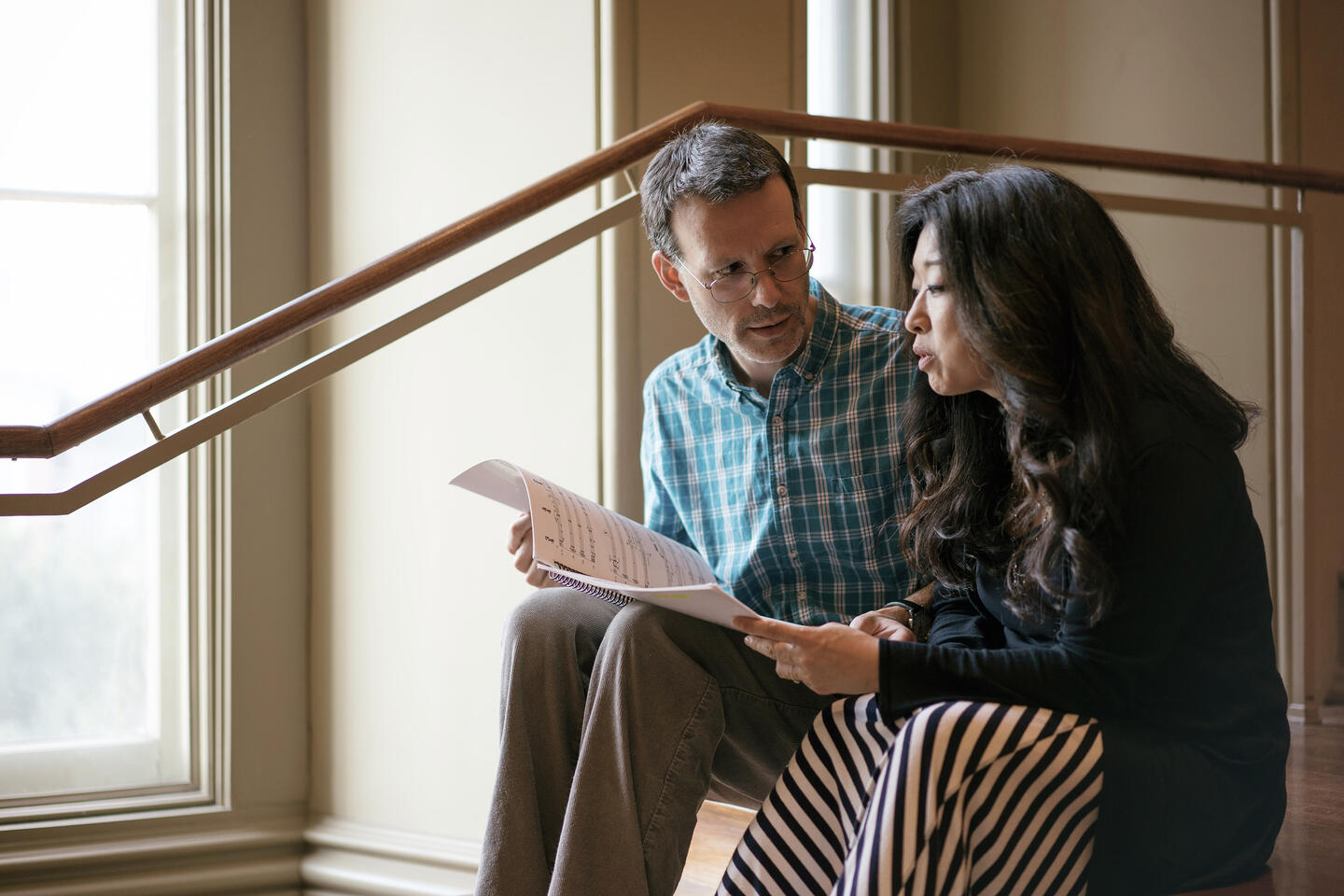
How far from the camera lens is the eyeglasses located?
1564mm

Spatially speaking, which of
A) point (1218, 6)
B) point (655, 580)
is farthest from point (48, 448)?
point (1218, 6)

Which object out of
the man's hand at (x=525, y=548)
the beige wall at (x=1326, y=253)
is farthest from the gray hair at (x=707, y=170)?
the beige wall at (x=1326, y=253)

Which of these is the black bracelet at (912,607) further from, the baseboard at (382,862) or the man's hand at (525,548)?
the baseboard at (382,862)

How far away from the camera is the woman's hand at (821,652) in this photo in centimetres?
111

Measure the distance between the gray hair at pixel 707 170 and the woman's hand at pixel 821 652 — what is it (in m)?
0.67

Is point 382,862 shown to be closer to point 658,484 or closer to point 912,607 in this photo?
point 658,484

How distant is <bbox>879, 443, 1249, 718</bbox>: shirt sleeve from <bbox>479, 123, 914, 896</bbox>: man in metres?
0.24

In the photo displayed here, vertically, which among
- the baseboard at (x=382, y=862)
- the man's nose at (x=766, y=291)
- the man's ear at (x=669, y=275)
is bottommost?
the baseboard at (x=382, y=862)

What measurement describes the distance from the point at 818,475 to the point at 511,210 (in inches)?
22.3

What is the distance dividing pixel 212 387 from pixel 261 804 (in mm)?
892

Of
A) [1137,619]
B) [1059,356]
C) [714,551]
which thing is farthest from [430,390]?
[1137,619]

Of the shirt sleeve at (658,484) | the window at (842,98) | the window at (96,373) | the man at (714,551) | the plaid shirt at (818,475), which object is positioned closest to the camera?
the man at (714,551)

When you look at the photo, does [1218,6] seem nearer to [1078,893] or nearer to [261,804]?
[1078,893]

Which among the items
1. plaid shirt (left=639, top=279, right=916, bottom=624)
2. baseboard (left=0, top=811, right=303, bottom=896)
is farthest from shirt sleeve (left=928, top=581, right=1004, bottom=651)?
baseboard (left=0, top=811, right=303, bottom=896)
